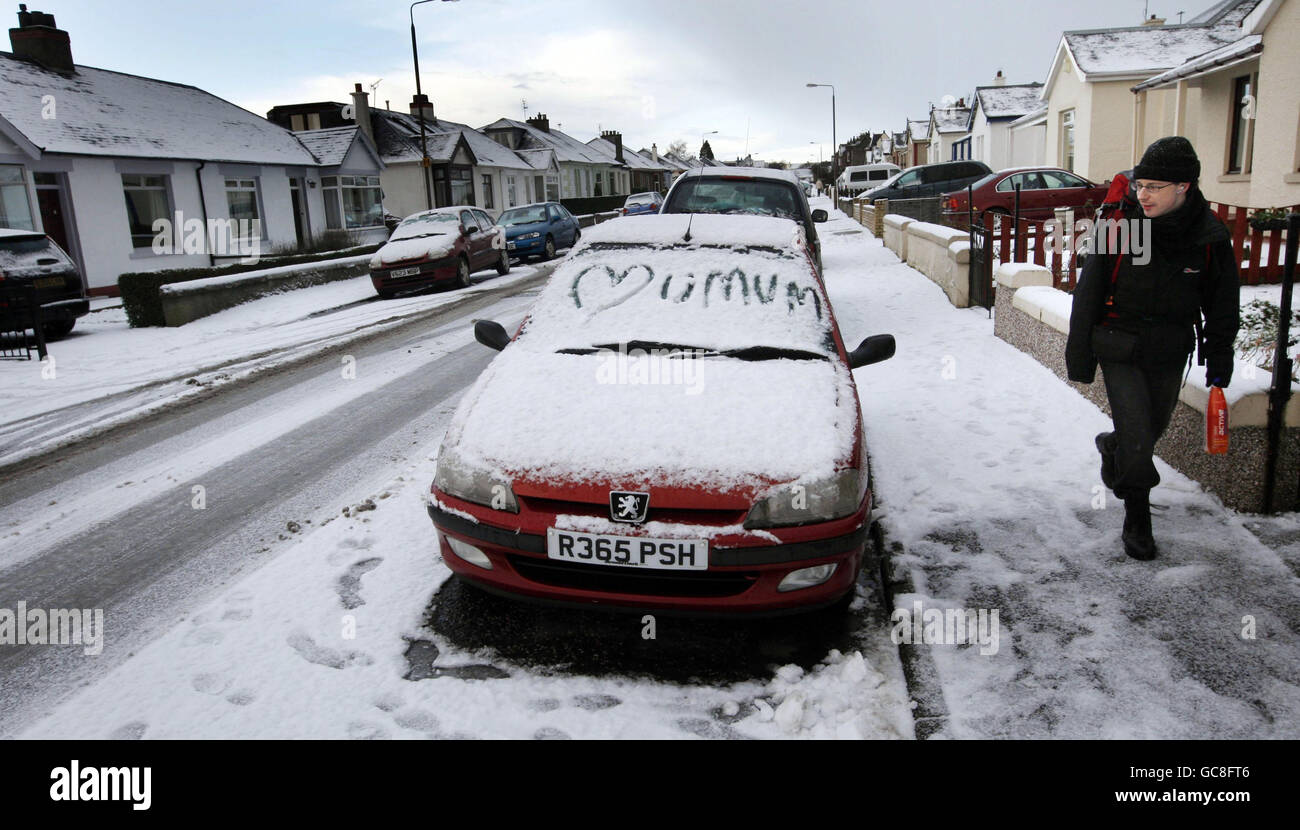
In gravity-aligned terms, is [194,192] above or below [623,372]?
above

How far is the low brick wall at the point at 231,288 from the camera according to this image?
14367 mm

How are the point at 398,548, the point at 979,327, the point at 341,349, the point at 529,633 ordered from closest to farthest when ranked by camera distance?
the point at 529,633 → the point at 398,548 → the point at 979,327 → the point at 341,349

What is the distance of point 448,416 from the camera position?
739cm

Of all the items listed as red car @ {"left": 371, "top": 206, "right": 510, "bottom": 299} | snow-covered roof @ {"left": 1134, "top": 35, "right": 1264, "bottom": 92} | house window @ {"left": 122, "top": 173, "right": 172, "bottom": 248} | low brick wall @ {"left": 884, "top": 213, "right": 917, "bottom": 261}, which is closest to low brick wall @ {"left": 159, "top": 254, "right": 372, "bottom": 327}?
red car @ {"left": 371, "top": 206, "right": 510, "bottom": 299}

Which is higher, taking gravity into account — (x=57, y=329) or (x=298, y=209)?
(x=298, y=209)

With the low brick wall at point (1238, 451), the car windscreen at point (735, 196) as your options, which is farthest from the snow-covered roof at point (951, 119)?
the low brick wall at point (1238, 451)

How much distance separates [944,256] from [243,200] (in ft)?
75.1

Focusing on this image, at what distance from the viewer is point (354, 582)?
161 inches

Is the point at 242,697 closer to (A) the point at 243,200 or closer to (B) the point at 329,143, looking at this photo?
(A) the point at 243,200

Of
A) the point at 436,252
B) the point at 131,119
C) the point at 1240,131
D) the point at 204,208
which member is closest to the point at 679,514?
the point at 436,252

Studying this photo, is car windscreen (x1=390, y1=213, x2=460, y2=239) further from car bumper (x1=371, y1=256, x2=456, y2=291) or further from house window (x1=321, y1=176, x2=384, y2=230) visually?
house window (x1=321, y1=176, x2=384, y2=230)
